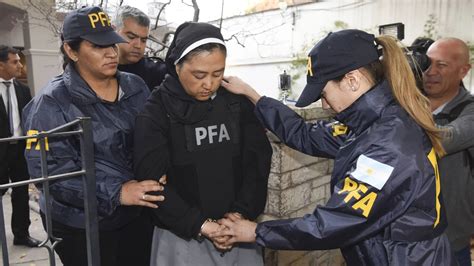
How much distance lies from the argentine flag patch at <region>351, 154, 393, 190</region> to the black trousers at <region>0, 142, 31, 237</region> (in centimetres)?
384

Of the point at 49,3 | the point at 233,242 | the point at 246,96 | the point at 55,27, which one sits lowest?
the point at 233,242

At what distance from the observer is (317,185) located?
2594mm

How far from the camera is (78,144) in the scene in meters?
1.64

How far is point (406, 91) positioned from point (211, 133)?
2.56ft

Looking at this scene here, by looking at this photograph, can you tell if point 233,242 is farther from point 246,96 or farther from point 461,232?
point 461,232

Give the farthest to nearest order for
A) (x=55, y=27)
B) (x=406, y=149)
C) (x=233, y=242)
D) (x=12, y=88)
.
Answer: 1. (x=55, y=27)
2. (x=12, y=88)
3. (x=233, y=242)
4. (x=406, y=149)

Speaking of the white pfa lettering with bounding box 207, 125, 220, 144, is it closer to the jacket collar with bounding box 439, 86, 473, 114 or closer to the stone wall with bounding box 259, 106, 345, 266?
the stone wall with bounding box 259, 106, 345, 266

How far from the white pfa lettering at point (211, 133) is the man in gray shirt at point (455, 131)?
118 centimetres

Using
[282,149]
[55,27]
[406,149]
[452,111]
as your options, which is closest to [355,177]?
[406,149]

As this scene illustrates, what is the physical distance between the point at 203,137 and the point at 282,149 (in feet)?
2.49

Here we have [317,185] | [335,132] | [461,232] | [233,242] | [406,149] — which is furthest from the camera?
[317,185]

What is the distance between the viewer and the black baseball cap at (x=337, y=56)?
1248 mm

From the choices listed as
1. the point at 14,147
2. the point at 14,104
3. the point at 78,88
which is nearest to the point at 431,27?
the point at 14,104

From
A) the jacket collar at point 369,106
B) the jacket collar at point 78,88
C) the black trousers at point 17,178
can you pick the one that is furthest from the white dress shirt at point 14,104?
the jacket collar at point 369,106
